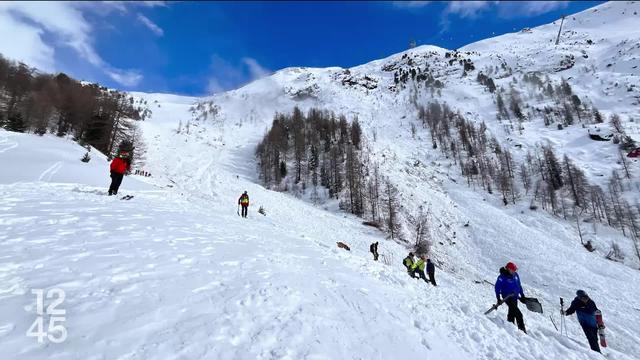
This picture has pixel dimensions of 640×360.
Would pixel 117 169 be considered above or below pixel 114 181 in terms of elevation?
above

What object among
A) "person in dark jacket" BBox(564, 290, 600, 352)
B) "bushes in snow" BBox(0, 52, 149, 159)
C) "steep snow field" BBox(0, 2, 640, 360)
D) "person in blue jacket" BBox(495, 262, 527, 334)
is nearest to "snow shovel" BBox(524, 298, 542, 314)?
"person in blue jacket" BBox(495, 262, 527, 334)

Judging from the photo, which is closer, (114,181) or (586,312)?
(586,312)

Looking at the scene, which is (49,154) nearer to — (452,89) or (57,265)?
(57,265)

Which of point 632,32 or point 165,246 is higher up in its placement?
point 632,32

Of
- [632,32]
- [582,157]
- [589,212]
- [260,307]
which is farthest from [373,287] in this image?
[632,32]

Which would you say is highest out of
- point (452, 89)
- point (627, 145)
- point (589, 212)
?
point (452, 89)

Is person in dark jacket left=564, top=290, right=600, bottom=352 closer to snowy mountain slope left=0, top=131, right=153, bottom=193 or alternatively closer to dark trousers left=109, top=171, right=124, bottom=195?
dark trousers left=109, top=171, right=124, bottom=195

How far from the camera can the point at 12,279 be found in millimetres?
5957

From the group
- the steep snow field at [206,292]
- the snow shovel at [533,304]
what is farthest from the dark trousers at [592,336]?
the snow shovel at [533,304]

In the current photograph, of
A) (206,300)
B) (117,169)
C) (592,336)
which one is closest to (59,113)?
(117,169)

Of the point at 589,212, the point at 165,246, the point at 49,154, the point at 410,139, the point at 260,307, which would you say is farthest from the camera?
the point at 410,139

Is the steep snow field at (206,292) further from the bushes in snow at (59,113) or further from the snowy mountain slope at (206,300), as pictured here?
the bushes in snow at (59,113)

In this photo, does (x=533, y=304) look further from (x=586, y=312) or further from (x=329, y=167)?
(x=329, y=167)

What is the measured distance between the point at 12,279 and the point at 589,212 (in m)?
80.6
